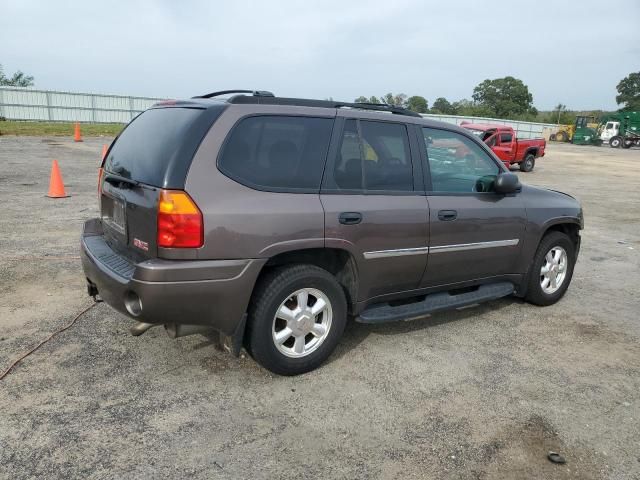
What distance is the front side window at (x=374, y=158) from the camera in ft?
11.6

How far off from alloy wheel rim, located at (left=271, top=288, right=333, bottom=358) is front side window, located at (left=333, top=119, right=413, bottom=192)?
78 cm

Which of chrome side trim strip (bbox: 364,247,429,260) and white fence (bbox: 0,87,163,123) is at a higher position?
white fence (bbox: 0,87,163,123)

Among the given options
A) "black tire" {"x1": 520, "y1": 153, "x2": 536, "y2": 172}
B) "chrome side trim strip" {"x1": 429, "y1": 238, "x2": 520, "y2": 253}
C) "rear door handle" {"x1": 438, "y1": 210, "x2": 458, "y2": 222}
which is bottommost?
"black tire" {"x1": 520, "y1": 153, "x2": 536, "y2": 172}

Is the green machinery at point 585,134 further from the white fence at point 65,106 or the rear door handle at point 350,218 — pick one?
the rear door handle at point 350,218

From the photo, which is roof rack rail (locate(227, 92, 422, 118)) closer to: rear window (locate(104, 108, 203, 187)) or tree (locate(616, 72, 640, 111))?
rear window (locate(104, 108, 203, 187))

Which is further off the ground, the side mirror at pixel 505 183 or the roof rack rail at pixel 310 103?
the roof rack rail at pixel 310 103

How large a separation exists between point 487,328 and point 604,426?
145 centimetres

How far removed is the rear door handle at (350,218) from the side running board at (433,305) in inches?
28.1

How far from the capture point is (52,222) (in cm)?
741

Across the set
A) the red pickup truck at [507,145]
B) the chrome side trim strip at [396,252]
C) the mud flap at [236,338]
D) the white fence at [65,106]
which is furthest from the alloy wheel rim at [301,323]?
the white fence at [65,106]

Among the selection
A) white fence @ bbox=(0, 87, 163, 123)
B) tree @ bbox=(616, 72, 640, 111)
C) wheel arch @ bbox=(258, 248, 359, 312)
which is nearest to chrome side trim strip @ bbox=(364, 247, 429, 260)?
wheel arch @ bbox=(258, 248, 359, 312)

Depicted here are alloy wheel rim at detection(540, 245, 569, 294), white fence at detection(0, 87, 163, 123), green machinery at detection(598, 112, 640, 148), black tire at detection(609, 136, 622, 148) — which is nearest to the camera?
alloy wheel rim at detection(540, 245, 569, 294)

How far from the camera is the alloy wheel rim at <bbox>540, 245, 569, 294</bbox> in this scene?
4.90m

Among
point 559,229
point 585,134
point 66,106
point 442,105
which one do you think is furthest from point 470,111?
point 559,229
